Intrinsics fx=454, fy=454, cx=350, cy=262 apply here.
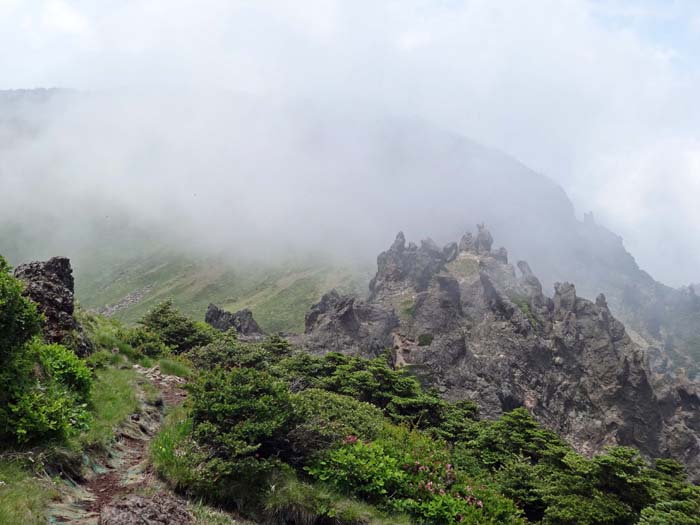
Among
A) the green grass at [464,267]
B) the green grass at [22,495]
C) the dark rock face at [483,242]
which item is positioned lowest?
the green grass at [22,495]

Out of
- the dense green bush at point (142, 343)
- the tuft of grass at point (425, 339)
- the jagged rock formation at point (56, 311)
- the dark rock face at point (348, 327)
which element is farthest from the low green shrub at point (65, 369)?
the tuft of grass at point (425, 339)

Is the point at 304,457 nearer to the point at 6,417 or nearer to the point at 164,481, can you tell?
the point at 164,481

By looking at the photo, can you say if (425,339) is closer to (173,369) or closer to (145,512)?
(173,369)

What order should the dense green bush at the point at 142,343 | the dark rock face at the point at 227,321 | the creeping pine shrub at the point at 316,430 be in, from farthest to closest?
the dark rock face at the point at 227,321 → the dense green bush at the point at 142,343 → the creeping pine shrub at the point at 316,430

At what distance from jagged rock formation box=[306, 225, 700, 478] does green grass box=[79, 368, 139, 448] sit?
3263 centimetres

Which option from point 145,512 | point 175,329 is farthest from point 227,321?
point 145,512

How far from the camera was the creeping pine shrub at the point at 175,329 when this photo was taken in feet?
84.3

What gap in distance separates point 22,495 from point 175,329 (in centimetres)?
2058

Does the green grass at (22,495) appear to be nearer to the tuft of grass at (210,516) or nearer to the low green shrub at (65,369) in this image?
the tuft of grass at (210,516)

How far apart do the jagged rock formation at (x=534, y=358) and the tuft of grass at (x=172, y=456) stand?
→ 1337 inches

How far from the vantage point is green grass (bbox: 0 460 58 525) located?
19.3 ft

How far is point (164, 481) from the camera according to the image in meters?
8.66

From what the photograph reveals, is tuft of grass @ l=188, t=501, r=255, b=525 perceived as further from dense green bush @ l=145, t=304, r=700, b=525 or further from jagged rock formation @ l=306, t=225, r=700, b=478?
jagged rock formation @ l=306, t=225, r=700, b=478

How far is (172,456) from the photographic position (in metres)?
8.98
